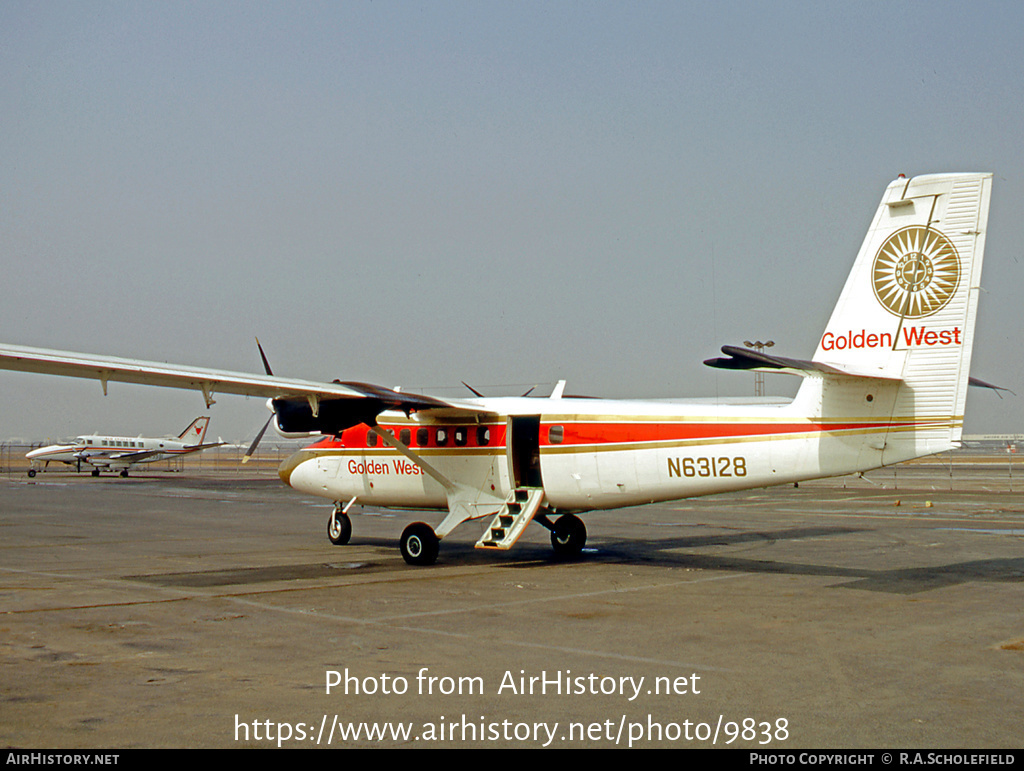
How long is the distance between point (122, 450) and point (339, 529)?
174 feet

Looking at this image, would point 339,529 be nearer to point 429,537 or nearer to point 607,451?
point 429,537

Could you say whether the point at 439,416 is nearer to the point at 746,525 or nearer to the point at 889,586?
the point at 889,586

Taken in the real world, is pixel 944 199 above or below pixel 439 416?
above

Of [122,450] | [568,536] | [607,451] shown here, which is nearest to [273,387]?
[607,451]

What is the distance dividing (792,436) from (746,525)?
36.9 feet

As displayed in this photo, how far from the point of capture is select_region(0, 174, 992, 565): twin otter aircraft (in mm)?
12320

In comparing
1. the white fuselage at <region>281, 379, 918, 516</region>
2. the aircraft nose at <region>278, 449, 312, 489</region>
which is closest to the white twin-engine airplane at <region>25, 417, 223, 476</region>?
the aircraft nose at <region>278, 449, 312, 489</region>

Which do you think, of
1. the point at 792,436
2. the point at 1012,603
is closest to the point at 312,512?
the point at 792,436

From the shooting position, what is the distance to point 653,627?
33.9 ft

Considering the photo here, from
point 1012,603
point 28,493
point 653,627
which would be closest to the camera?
point 653,627

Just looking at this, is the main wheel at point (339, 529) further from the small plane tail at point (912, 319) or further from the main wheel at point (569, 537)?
the small plane tail at point (912, 319)

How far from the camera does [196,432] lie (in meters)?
71.0

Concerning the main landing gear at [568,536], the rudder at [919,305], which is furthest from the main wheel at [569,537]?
the rudder at [919,305]

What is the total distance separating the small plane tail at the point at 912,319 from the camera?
12.2 metres
